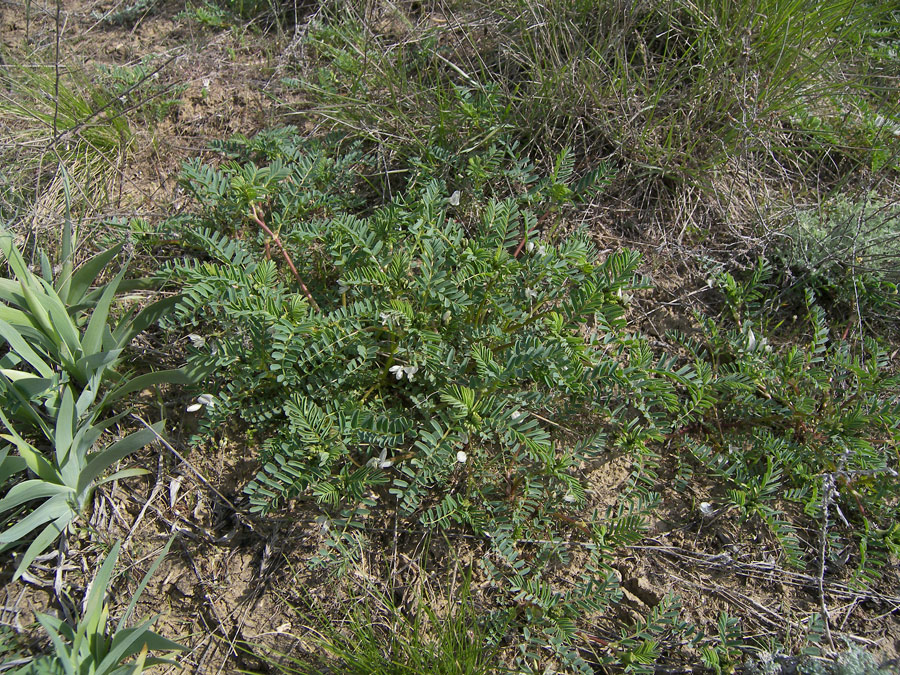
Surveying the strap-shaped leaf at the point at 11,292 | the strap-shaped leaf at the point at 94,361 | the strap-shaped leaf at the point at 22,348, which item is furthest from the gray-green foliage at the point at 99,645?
the strap-shaped leaf at the point at 11,292

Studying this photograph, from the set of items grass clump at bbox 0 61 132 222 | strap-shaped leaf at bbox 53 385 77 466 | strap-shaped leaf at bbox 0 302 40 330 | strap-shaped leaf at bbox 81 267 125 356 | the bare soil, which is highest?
grass clump at bbox 0 61 132 222

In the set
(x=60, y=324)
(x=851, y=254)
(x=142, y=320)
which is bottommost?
(x=851, y=254)

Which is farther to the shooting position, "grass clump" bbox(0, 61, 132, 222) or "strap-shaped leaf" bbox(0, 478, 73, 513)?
"grass clump" bbox(0, 61, 132, 222)

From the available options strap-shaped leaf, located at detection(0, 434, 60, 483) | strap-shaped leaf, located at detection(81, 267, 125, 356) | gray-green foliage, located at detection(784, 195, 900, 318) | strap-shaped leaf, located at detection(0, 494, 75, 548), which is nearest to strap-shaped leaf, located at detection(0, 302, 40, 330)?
strap-shaped leaf, located at detection(81, 267, 125, 356)

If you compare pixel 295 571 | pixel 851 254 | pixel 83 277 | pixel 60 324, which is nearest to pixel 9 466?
pixel 60 324

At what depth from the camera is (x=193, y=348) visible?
221 centimetres

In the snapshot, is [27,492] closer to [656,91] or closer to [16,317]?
[16,317]

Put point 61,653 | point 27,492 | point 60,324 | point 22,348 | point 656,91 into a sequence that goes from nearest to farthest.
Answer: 1. point 61,653
2. point 27,492
3. point 22,348
4. point 60,324
5. point 656,91

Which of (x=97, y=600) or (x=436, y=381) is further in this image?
(x=436, y=381)

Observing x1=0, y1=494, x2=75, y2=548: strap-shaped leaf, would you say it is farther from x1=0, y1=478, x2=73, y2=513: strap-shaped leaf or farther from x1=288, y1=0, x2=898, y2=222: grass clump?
x1=288, y1=0, x2=898, y2=222: grass clump

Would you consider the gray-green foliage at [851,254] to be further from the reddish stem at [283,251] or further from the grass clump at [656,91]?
the reddish stem at [283,251]

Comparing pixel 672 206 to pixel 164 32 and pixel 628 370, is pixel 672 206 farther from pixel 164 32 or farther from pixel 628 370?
pixel 164 32

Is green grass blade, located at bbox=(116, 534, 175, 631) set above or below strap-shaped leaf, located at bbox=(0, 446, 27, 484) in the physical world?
below

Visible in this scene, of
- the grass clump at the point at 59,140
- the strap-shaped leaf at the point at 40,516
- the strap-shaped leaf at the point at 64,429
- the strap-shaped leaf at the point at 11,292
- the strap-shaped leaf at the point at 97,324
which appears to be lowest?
the strap-shaped leaf at the point at 40,516
